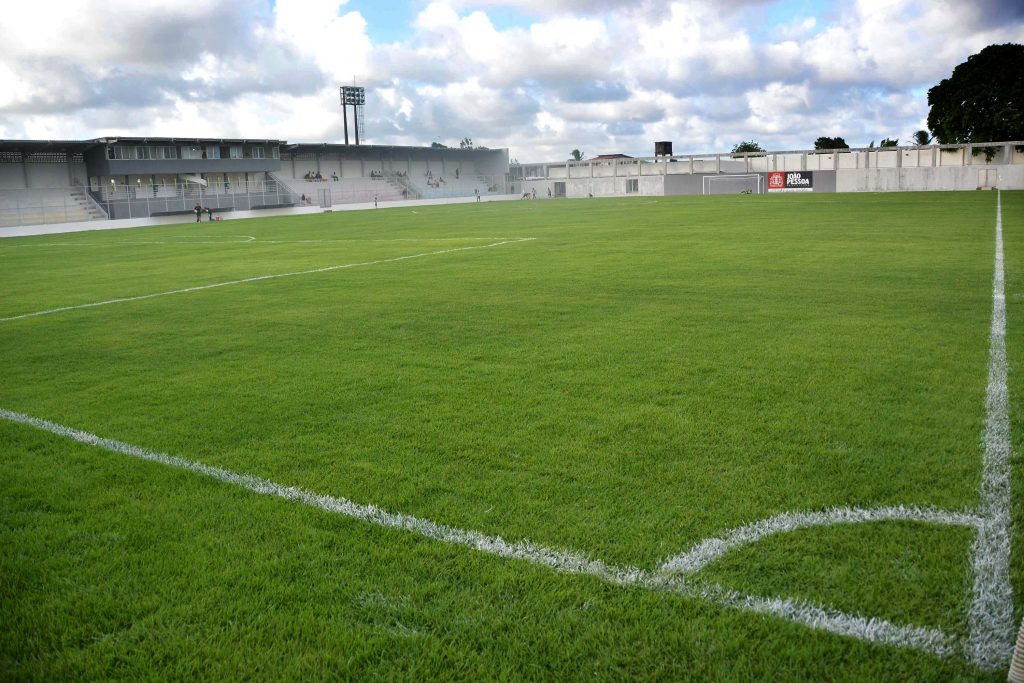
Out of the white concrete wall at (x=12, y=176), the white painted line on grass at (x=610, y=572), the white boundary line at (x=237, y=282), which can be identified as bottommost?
the white painted line on grass at (x=610, y=572)

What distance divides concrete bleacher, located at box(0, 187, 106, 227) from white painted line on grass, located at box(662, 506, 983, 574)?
1898 inches

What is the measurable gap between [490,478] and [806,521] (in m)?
1.52

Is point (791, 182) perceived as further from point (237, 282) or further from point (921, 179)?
point (237, 282)

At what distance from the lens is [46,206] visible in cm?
4556

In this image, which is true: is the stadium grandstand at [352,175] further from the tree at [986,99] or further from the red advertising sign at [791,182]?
the tree at [986,99]

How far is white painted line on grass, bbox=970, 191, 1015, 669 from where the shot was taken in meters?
2.59

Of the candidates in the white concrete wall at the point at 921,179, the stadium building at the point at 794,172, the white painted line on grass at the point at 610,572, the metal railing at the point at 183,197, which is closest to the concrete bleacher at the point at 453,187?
the stadium building at the point at 794,172

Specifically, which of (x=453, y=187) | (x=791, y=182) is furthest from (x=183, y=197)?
(x=791, y=182)

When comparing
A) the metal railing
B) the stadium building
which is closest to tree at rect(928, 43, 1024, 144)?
the stadium building

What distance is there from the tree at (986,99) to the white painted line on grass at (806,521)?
69.5 meters

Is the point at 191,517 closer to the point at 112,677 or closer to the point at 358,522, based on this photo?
the point at 358,522

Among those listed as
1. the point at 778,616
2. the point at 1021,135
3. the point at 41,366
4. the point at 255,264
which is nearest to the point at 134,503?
the point at 778,616

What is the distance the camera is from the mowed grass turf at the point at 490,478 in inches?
107

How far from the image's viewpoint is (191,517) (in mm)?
3777
